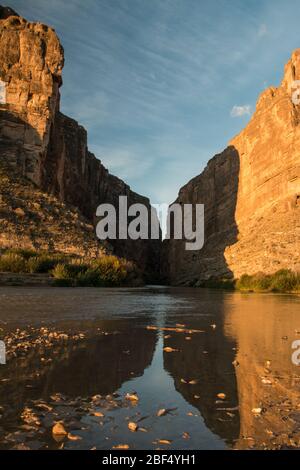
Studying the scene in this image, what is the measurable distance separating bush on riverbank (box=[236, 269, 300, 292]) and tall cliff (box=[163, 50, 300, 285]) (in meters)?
0.91

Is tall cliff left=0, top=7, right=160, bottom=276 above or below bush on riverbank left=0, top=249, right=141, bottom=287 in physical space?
above

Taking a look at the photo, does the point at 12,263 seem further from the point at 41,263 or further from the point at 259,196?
the point at 259,196

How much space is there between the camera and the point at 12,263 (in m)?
19.2

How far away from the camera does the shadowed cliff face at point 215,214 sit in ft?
138

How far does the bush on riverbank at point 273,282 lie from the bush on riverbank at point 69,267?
7.92 meters

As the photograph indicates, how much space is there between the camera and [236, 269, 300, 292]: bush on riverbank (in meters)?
20.4

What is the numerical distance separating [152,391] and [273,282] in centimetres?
2011

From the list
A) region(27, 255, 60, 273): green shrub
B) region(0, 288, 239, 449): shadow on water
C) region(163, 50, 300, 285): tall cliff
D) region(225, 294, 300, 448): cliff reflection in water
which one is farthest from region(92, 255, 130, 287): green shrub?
region(0, 288, 239, 449): shadow on water

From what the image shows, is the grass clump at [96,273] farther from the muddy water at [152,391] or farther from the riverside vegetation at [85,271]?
the muddy water at [152,391]

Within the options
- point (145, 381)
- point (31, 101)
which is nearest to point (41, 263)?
point (145, 381)

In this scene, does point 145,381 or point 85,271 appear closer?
point 145,381

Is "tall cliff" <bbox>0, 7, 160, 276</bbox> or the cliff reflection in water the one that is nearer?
the cliff reflection in water

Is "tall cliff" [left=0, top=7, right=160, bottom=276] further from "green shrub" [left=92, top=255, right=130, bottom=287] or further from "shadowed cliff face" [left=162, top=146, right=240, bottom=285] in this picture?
"shadowed cliff face" [left=162, top=146, right=240, bottom=285]
